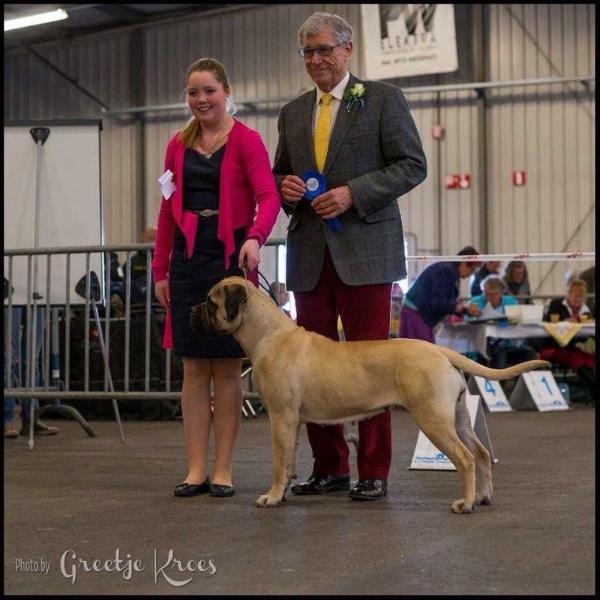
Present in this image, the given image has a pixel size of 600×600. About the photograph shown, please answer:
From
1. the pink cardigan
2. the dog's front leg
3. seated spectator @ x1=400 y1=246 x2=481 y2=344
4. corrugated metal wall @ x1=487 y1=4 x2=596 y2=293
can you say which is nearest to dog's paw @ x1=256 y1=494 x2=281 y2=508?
the dog's front leg

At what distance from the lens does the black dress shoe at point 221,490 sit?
379 cm

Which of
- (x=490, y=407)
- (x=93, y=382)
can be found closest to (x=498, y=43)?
(x=490, y=407)

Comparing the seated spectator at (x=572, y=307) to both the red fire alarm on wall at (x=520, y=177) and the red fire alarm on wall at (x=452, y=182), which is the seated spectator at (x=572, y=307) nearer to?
the red fire alarm on wall at (x=520, y=177)

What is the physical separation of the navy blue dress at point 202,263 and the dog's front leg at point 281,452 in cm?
40

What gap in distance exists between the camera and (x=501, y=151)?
45.2ft

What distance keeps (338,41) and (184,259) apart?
0.92m

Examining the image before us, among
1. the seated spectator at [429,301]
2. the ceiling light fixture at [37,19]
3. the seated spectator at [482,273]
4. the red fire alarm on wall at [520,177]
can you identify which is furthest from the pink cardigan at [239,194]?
the red fire alarm on wall at [520,177]

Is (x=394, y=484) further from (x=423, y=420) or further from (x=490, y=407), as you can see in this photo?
(x=490, y=407)

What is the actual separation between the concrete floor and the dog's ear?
63 centimetres

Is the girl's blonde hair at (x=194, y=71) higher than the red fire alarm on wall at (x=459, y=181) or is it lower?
lower

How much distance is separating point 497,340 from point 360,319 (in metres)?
6.46

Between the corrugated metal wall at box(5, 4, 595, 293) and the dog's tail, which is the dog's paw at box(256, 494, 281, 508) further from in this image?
the corrugated metal wall at box(5, 4, 595, 293)

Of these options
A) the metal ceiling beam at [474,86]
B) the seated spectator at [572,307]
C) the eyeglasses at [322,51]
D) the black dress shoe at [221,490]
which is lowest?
the black dress shoe at [221,490]

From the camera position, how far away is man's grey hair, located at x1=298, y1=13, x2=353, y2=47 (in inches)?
142
